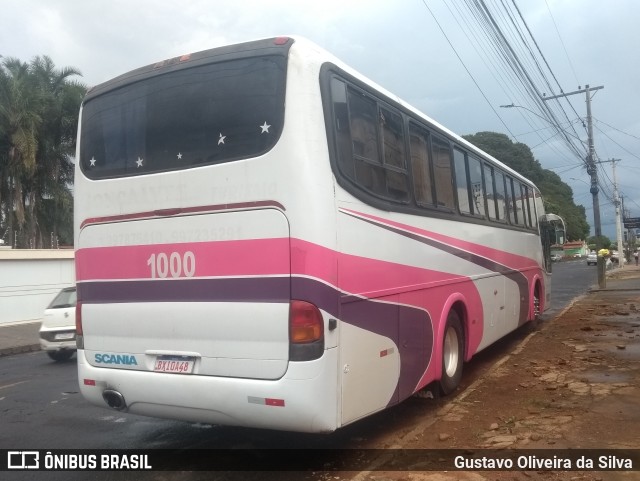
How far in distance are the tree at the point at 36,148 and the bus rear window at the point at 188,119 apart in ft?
77.7

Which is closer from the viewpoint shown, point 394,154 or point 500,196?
point 394,154

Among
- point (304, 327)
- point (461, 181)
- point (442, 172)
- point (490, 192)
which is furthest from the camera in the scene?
point (490, 192)

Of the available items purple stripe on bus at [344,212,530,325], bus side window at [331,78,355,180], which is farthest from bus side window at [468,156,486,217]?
bus side window at [331,78,355,180]

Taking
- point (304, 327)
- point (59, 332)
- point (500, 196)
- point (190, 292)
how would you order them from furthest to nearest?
point (59, 332) → point (500, 196) → point (190, 292) → point (304, 327)

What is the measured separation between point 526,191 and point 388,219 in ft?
26.0

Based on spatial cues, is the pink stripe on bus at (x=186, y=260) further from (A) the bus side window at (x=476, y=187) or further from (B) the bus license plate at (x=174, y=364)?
(A) the bus side window at (x=476, y=187)

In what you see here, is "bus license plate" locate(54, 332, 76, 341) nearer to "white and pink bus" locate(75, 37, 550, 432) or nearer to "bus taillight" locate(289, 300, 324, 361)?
"white and pink bus" locate(75, 37, 550, 432)

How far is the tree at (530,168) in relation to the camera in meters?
57.7

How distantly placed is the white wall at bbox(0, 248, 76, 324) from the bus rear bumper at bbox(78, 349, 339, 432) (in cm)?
1762

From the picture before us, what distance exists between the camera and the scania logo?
5051 mm

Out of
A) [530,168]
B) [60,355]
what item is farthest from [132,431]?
[530,168]

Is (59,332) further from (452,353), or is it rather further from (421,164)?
(421,164)

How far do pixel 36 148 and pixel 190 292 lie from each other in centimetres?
2589

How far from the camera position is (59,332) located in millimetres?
12375
